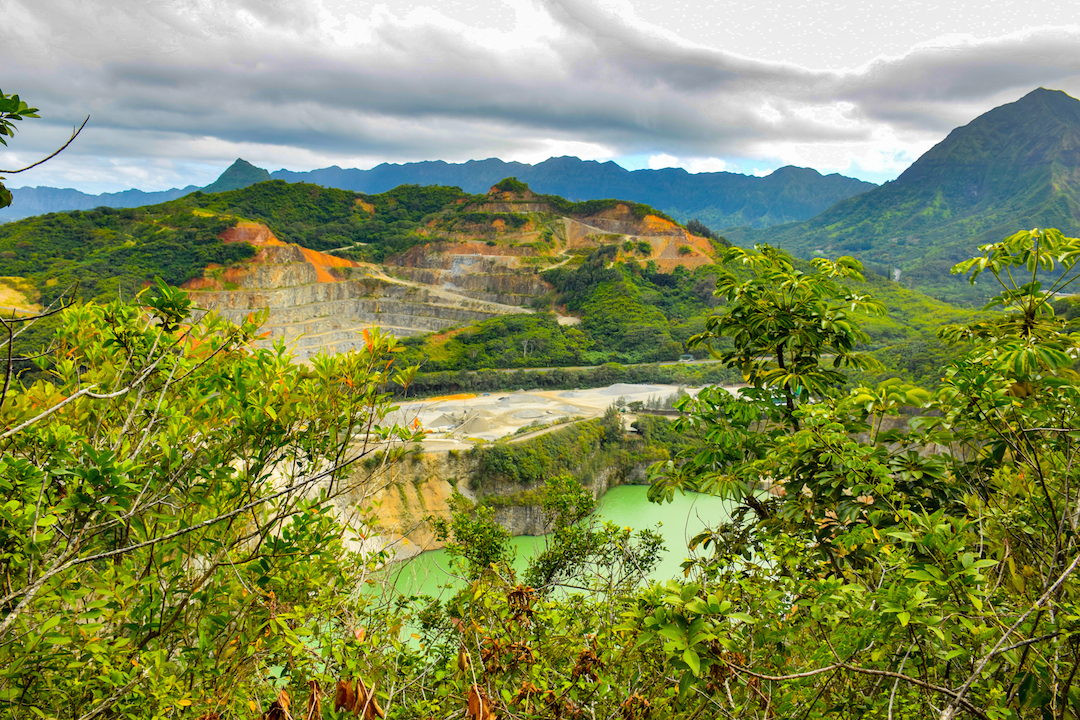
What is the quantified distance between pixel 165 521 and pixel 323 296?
47.2 meters

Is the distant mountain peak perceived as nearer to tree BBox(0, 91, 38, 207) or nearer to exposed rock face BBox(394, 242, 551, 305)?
exposed rock face BBox(394, 242, 551, 305)

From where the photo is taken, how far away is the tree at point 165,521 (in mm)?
1521

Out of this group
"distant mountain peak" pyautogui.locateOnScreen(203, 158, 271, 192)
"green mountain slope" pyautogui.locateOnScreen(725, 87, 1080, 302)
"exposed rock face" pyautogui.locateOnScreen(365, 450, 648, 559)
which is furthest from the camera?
"distant mountain peak" pyautogui.locateOnScreen(203, 158, 271, 192)

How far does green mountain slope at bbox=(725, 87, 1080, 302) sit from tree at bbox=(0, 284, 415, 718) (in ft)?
299

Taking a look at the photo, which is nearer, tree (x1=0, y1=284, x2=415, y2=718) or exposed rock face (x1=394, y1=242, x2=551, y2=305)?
tree (x1=0, y1=284, x2=415, y2=718)

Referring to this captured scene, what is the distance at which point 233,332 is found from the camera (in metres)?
2.58

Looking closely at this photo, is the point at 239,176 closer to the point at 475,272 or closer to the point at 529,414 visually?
the point at 475,272

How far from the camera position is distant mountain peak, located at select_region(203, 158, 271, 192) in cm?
16685

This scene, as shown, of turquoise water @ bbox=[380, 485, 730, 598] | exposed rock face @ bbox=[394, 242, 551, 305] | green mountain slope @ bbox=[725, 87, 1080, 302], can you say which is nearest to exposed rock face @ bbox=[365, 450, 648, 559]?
turquoise water @ bbox=[380, 485, 730, 598]

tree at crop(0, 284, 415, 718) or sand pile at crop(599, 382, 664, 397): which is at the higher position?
tree at crop(0, 284, 415, 718)

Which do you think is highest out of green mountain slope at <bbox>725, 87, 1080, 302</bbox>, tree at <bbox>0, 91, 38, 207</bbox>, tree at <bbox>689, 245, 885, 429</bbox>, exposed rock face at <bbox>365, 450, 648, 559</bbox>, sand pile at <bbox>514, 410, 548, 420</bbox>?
green mountain slope at <bbox>725, 87, 1080, 302</bbox>

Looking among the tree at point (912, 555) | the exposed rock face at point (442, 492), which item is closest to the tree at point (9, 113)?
the tree at point (912, 555)

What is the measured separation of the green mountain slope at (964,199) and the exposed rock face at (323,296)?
64707 millimetres

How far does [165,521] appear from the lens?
1.66 m
